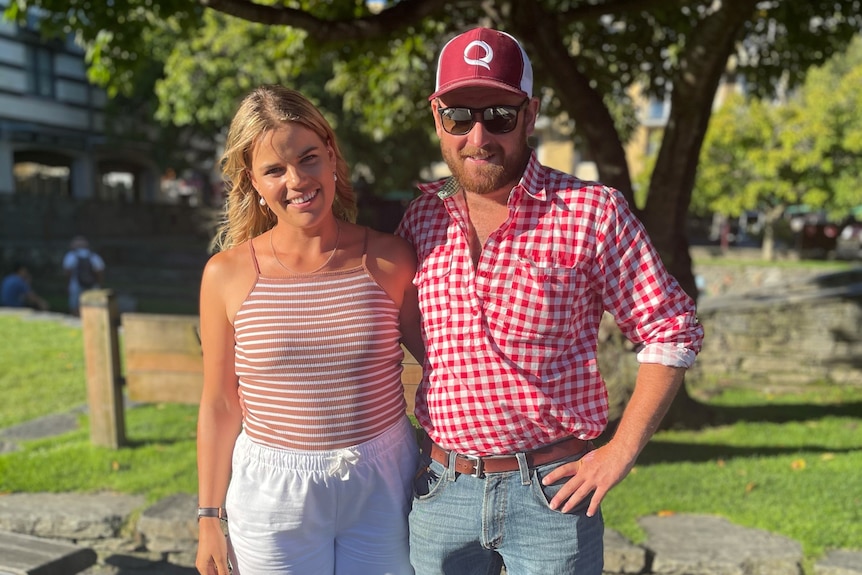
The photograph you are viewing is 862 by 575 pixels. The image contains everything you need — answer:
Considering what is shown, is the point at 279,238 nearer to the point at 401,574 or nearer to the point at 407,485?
the point at 407,485

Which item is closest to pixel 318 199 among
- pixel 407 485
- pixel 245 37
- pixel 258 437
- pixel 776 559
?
pixel 258 437

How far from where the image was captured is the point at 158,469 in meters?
4.83

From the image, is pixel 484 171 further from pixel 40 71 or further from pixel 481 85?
pixel 40 71

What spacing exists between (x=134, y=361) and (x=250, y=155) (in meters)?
3.65

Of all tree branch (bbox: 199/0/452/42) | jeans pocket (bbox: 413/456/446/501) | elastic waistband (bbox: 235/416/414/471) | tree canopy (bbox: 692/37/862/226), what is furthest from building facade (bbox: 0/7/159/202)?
jeans pocket (bbox: 413/456/446/501)

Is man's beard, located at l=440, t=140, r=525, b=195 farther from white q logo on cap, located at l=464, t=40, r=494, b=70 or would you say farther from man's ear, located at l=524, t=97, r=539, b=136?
white q logo on cap, located at l=464, t=40, r=494, b=70

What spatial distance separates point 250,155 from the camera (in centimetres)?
198

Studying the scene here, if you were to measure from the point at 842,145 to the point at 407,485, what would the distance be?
23536 millimetres

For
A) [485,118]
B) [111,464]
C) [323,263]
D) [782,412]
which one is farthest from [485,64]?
[782,412]

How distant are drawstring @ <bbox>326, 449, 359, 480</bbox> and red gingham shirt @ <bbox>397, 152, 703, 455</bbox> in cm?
25

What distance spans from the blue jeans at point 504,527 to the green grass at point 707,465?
2.07 metres

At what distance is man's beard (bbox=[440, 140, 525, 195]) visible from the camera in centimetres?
186

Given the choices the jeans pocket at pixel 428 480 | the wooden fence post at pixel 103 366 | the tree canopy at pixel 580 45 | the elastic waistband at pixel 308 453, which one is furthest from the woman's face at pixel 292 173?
the wooden fence post at pixel 103 366

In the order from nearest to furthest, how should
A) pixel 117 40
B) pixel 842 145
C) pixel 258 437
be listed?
pixel 258 437 < pixel 117 40 < pixel 842 145
